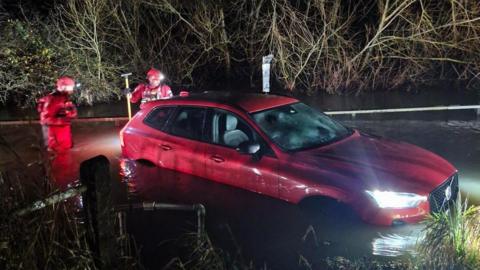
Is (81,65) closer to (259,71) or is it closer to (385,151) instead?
(259,71)

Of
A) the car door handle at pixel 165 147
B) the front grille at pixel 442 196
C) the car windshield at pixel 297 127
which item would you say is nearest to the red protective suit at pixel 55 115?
the car door handle at pixel 165 147

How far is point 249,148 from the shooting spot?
5.93 meters

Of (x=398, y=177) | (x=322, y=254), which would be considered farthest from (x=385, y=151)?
(x=322, y=254)

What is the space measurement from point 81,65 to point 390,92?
958 centimetres

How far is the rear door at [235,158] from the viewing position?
5.97 meters

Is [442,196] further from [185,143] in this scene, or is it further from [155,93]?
[155,93]

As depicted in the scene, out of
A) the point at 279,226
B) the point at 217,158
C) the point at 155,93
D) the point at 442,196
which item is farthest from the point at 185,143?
the point at 155,93

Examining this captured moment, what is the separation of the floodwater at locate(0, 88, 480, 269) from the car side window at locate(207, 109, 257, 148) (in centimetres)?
60

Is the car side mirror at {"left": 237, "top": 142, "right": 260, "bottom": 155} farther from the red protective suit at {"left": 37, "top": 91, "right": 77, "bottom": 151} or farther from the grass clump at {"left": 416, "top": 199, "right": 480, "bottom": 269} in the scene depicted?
the red protective suit at {"left": 37, "top": 91, "right": 77, "bottom": 151}

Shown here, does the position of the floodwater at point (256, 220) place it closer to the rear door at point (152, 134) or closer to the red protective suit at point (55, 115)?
the rear door at point (152, 134)

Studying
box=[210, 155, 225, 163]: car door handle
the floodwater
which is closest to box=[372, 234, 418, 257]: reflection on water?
the floodwater

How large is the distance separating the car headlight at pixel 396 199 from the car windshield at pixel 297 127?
1147mm

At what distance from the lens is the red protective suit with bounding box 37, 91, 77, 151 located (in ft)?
29.5

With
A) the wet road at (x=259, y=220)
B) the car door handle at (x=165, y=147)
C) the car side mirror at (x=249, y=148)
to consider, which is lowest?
the wet road at (x=259, y=220)
